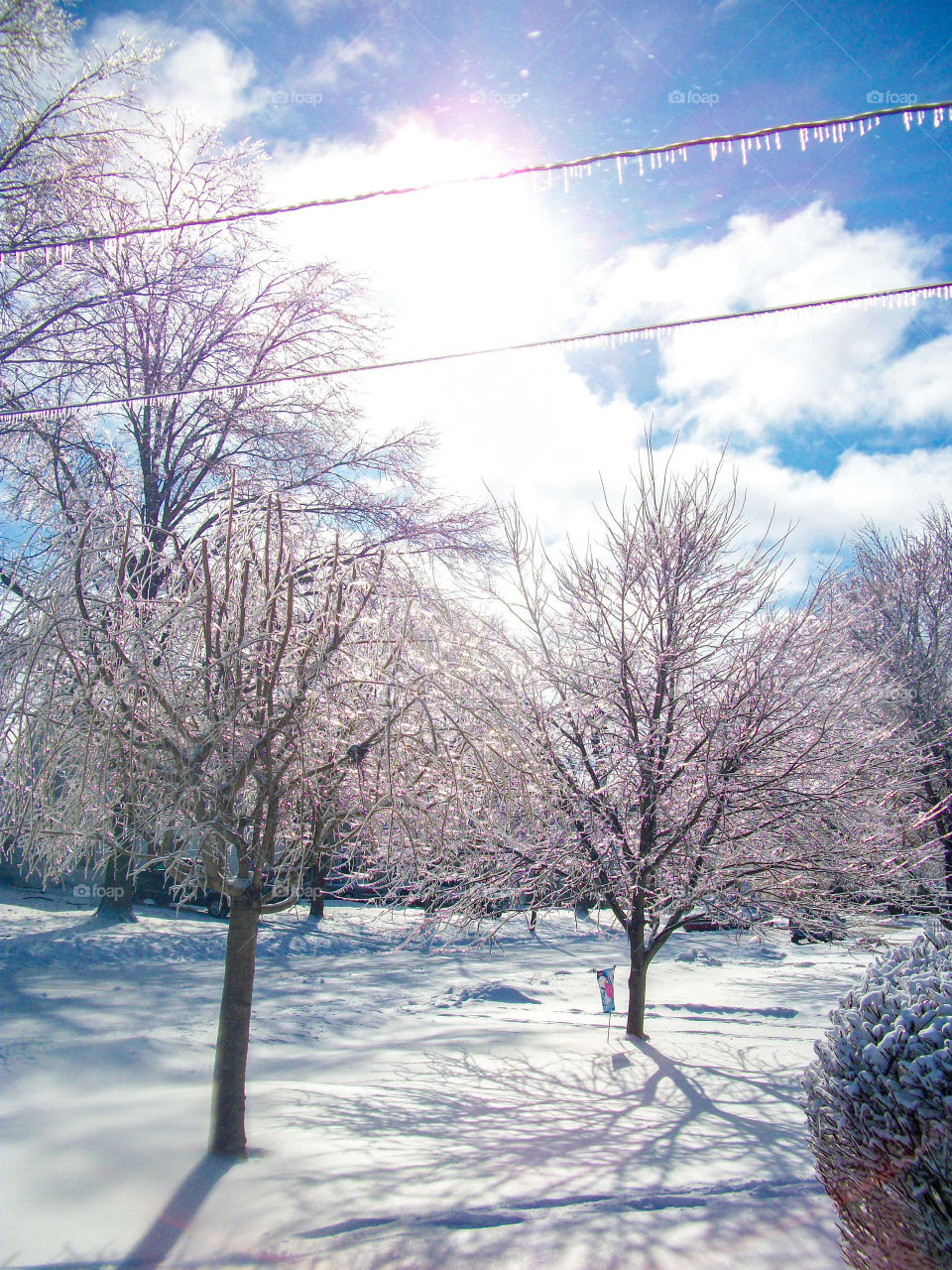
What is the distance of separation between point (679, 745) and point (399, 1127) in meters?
4.61

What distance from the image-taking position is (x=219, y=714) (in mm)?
4020

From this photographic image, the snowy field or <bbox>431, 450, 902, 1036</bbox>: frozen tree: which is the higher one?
<bbox>431, 450, 902, 1036</bbox>: frozen tree

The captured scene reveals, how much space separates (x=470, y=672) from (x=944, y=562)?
19.1 metres

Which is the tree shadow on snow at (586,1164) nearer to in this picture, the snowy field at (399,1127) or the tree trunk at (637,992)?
the snowy field at (399,1127)

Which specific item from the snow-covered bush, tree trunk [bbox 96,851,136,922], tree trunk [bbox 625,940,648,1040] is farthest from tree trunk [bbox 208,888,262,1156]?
tree trunk [bbox 96,851,136,922]

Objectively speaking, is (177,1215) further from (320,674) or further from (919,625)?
(919,625)

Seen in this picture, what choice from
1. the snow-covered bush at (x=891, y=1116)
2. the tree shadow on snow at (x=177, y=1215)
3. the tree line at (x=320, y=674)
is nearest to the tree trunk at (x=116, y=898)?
the tree line at (x=320, y=674)

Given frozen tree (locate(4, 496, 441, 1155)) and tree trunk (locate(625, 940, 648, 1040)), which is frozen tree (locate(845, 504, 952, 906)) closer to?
tree trunk (locate(625, 940, 648, 1040))

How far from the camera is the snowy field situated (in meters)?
3.59

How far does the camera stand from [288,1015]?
9.20 meters

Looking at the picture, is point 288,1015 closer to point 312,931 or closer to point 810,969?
point 312,931

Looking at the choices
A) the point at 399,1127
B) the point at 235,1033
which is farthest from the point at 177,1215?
the point at 399,1127

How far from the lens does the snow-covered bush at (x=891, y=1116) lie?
8.05ft

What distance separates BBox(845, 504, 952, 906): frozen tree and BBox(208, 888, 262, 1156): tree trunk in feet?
48.4
